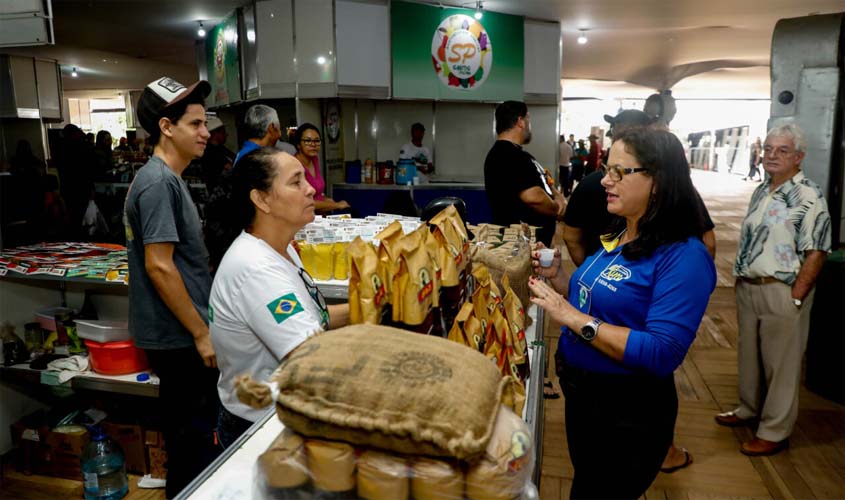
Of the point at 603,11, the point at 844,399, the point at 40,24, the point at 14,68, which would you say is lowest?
the point at 844,399

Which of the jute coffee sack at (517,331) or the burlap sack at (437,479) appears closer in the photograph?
the burlap sack at (437,479)

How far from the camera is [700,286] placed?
5.07 ft

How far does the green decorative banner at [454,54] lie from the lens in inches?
290

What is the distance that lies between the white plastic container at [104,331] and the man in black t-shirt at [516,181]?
2140 mm

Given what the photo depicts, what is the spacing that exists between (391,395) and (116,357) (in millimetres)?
2535

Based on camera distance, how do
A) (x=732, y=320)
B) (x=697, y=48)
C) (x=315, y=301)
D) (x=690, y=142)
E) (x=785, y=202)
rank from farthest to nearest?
(x=690, y=142) < (x=697, y=48) < (x=732, y=320) < (x=785, y=202) < (x=315, y=301)

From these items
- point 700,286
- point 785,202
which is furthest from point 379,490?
point 785,202

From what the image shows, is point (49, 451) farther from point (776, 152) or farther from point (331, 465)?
point (776, 152)

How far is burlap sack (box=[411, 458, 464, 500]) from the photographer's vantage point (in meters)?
0.92

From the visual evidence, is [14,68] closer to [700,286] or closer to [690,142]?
[700,286]

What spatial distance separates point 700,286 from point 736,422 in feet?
8.24

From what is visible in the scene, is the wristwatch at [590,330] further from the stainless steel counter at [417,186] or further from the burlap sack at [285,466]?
the stainless steel counter at [417,186]

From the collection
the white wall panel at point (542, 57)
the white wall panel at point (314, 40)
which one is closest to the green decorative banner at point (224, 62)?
the white wall panel at point (314, 40)

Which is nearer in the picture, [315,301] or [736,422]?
[315,301]
